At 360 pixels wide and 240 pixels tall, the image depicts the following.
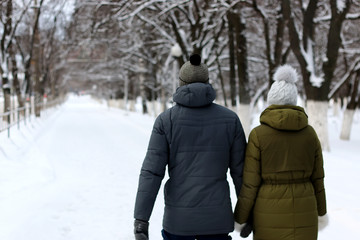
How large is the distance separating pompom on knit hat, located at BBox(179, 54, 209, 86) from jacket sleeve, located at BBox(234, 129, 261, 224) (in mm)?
489

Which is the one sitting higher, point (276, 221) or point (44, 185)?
point (276, 221)

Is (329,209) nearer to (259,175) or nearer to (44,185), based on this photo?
(259,175)

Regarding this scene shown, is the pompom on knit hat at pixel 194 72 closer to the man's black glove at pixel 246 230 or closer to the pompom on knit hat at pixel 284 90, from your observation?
the pompom on knit hat at pixel 284 90

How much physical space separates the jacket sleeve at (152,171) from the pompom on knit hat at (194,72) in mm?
321

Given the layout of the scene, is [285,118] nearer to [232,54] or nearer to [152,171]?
[152,171]

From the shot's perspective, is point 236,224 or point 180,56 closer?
point 236,224

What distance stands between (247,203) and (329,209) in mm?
4040

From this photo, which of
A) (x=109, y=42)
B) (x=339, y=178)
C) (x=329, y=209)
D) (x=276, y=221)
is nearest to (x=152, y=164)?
(x=276, y=221)

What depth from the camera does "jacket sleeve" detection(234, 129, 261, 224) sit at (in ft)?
8.96

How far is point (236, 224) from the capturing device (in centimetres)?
287

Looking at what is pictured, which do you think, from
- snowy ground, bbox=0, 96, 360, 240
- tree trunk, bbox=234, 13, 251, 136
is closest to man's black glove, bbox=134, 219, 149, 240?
snowy ground, bbox=0, 96, 360, 240

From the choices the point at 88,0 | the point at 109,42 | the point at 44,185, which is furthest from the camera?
the point at 109,42

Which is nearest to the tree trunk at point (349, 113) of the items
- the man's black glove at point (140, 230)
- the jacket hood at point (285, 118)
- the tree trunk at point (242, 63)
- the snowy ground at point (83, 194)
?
the tree trunk at point (242, 63)

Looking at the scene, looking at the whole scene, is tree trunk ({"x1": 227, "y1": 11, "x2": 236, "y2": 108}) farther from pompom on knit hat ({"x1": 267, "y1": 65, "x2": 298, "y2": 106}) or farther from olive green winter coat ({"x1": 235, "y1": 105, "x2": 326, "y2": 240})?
olive green winter coat ({"x1": 235, "y1": 105, "x2": 326, "y2": 240})
